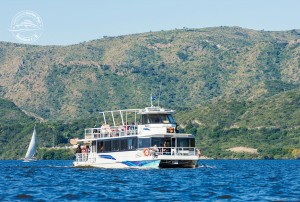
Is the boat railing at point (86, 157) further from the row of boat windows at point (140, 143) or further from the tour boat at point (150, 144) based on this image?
the row of boat windows at point (140, 143)

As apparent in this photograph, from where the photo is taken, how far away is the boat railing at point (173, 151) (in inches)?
3625

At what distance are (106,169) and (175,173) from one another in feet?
44.1

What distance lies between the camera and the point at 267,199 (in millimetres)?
56562

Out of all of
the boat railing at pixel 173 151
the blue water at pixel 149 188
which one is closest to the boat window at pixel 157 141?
the boat railing at pixel 173 151

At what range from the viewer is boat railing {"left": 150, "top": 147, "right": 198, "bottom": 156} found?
92062 mm

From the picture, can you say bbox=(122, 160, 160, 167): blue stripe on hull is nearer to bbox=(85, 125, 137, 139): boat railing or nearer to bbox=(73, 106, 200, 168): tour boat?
bbox=(73, 106, 200, 168): tour boat

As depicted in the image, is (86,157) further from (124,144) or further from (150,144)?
(150,144)

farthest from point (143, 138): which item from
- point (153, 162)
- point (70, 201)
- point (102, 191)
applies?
point (70, 201)

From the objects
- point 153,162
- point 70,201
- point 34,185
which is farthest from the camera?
point 153,162

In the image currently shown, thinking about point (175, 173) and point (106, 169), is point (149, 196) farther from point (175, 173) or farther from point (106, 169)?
point (106, 169)

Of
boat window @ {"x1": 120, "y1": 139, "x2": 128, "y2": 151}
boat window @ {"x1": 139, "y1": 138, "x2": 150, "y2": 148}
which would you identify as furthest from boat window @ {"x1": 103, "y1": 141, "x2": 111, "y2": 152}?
boat window @ {"x1": 139, "y1": 138, "x2": 150, "y2": 148}

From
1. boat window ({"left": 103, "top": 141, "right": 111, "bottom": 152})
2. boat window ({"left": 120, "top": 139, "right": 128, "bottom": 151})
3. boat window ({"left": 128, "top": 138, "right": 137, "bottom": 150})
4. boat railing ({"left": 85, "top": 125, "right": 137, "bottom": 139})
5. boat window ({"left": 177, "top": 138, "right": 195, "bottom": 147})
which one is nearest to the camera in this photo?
boat window ({"left": 177, "top": 138, "right": 195, "bottom": 147})

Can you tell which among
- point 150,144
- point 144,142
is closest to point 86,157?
point 144,142

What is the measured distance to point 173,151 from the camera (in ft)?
304
